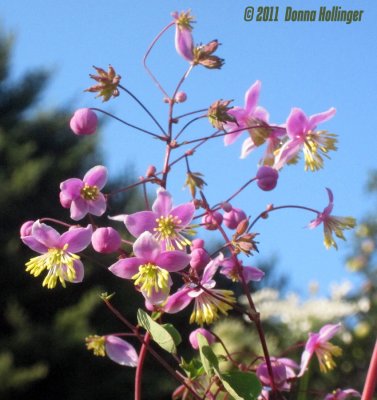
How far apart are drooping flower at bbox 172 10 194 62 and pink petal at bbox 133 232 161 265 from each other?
172mm

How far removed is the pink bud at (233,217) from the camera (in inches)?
24.6

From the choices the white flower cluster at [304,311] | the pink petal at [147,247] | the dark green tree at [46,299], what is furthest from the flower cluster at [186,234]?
the dark green tree at [46,299]

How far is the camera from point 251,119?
2.13 feet

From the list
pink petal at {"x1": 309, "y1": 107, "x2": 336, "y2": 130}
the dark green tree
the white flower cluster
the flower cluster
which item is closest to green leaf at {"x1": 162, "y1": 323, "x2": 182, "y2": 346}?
the flower cluster

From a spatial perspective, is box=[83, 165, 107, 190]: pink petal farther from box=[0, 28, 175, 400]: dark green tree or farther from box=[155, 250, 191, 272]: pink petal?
box=[0, 28, 175, 400]: dark green tree

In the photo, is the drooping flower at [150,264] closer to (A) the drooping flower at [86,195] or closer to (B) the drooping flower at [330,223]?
(A) the drooping flower at [86,195]

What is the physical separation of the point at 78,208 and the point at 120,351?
0.16m

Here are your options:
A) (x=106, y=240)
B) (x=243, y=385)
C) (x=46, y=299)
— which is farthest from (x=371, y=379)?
(x=46, y=299)

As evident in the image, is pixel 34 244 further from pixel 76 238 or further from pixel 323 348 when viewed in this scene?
pixel 323 348

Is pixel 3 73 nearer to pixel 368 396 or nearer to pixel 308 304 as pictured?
pixel 308 304

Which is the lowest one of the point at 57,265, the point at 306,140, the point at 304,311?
the point at 304,311

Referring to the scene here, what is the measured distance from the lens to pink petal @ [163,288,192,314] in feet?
1.89

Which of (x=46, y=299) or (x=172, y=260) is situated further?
(x=46, y=299)

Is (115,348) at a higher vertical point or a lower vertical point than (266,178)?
lower
